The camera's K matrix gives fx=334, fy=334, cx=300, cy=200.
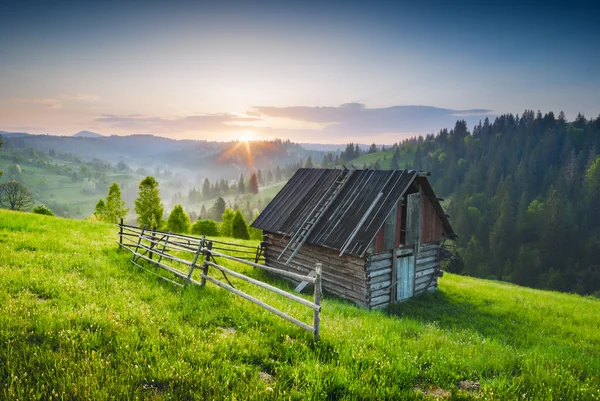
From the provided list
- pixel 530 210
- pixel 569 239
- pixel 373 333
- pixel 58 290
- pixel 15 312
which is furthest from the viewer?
pixel 530 210

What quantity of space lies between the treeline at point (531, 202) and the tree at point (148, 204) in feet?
176

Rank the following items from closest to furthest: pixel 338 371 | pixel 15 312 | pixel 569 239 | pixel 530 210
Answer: pixel 338 371, pixel 15 312, pixel 569 239, pixel 530 210

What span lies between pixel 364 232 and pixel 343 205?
2.63 m

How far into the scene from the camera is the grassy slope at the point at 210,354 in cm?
536

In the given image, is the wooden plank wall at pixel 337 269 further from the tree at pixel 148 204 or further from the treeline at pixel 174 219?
the tree at pixel 148 204

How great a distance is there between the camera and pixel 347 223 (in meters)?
17.8

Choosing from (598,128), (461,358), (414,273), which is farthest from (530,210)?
(461,358)

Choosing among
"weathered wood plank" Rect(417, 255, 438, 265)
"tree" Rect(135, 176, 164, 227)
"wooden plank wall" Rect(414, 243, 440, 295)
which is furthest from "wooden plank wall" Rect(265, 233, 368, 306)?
"tree" Rect(135, 176, 164, 227)

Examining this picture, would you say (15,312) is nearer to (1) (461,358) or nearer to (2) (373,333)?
(2) (373,333)

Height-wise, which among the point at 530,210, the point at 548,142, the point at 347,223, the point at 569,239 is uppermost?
the point at 548,142

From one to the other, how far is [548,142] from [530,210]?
2892 inches

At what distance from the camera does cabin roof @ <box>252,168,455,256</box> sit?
17.2m

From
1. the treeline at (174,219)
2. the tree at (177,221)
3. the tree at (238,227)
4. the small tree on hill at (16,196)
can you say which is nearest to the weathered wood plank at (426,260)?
the treeline at (174,219)

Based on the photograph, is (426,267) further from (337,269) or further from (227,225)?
(227,225)
